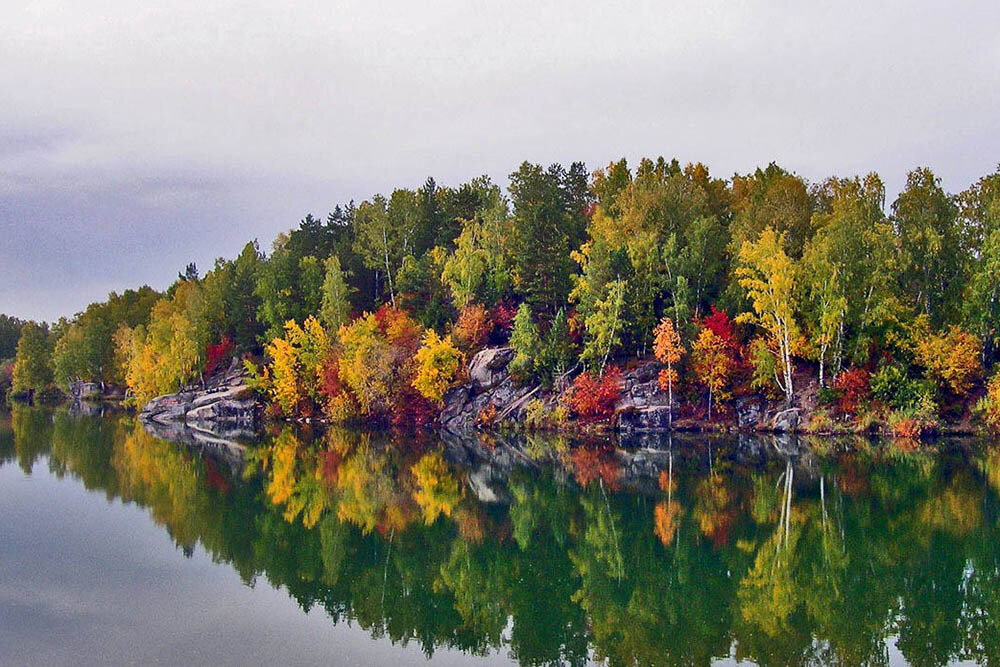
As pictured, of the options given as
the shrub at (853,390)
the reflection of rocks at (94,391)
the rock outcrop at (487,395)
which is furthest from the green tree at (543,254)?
the reflection of rocks at (94,391)

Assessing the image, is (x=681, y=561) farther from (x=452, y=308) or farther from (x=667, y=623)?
(x=452, y=308)

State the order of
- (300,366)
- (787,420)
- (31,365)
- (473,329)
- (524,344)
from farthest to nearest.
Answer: (31,365)
(300,366)
(473,329)
(524,344)
(787,420)

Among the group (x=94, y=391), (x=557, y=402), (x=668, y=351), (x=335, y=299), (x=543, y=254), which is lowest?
(x=94, y=391)

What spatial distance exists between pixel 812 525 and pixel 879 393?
91.2 ft

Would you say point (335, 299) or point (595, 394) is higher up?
point (335, 299)

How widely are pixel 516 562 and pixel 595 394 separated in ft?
117

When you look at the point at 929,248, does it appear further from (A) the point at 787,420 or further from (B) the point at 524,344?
(B) the point at 524,344

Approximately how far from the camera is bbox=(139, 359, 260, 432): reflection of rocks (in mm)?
76312

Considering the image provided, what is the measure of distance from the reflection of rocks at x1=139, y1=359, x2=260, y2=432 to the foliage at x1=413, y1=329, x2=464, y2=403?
1548 cm

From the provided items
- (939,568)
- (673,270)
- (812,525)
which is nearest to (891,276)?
(673,270)

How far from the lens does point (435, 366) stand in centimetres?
6625

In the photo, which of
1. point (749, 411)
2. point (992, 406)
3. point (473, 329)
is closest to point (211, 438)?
point (473, 329)

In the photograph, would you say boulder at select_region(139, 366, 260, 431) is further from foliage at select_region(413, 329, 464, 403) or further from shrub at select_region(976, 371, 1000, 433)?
shrub at select_region(976, 371, 1000, 433)

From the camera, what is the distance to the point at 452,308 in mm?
74062
